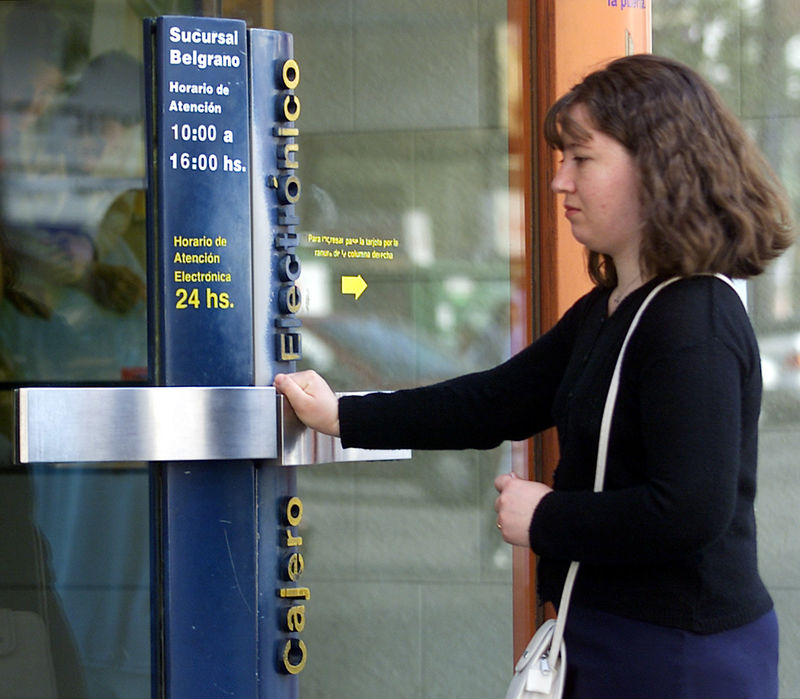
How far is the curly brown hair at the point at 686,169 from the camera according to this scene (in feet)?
5.24

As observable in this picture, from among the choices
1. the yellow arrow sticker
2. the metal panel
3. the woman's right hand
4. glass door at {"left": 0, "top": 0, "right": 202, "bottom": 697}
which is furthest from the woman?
glass door at {"left": 0, "top": 0, "right": 202, "bottom": 697}

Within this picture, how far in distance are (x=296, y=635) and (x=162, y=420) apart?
48 cm

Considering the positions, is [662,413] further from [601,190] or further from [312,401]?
[312,401]

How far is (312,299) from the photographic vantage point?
2672mm

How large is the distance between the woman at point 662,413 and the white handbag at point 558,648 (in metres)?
0.01

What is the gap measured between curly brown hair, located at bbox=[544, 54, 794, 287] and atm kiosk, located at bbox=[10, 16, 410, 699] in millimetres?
622

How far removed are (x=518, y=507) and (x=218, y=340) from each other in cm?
67

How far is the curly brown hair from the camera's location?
1.60 m

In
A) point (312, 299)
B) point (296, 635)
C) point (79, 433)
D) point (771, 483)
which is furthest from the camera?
point (771, 483)

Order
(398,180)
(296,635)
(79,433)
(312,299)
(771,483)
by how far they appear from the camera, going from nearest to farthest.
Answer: (79,433), (296,635), (312,299), (398,180), (771,483)

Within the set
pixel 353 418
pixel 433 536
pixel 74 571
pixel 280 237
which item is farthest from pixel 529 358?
pixel 74 571

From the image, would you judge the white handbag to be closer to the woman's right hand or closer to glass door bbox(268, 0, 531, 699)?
the woman's right hand

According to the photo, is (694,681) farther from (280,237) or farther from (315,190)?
(315,190)

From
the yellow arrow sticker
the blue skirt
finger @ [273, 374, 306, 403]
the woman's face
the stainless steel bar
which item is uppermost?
the woman's face
